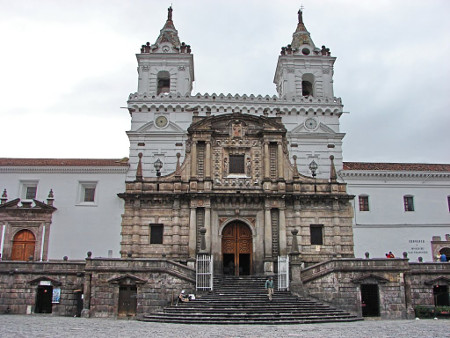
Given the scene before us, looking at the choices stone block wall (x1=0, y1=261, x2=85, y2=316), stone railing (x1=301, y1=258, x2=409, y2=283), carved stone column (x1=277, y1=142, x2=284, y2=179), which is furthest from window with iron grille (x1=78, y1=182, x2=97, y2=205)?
stone railing (x1=301, y1=258, x2=409, y2=283)

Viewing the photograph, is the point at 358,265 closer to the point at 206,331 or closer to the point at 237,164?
the point at 237,164

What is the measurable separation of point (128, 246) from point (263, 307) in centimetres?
1220

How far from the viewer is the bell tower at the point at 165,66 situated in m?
43.9

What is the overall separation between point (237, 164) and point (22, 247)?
1714 cm

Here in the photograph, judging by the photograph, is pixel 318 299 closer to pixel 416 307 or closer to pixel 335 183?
pixel 416 307

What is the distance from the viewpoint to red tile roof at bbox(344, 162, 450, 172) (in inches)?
1533

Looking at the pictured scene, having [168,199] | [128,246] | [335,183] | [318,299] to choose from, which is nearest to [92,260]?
[128,246]

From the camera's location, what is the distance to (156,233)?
1337 inches

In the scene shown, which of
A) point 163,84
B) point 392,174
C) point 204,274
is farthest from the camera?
point 163,84

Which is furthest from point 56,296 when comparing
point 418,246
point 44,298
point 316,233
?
point 418,246

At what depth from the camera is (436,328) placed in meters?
21.0

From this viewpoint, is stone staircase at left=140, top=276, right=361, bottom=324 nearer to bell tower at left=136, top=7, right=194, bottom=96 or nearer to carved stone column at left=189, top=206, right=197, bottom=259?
carved stone column at left=189, top=206, right=197, bottom=259

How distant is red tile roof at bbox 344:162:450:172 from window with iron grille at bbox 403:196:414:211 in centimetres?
240

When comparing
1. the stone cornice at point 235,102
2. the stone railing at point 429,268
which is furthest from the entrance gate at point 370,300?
the stone cornice at point 235,102
